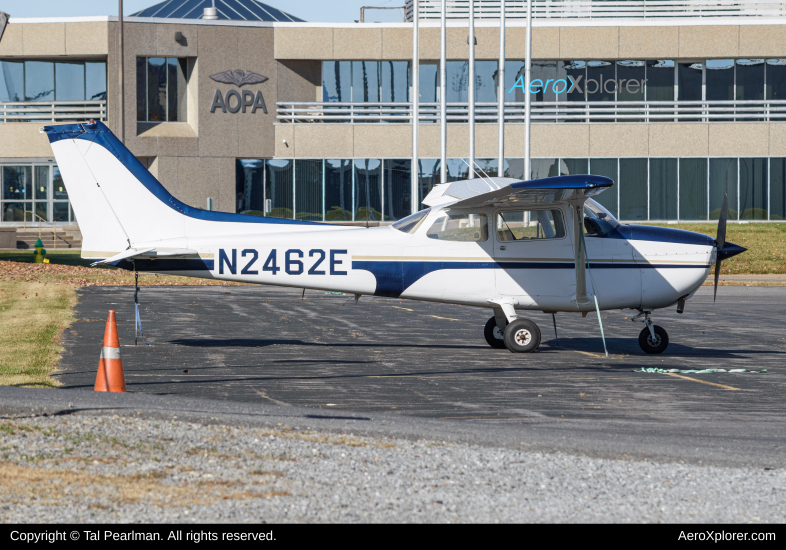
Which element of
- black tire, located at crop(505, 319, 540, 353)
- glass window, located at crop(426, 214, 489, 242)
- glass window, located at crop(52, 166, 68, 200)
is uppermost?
glass window, located at crop(52, 166, 68, 200)

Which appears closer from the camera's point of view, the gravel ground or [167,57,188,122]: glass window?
the gravel ground

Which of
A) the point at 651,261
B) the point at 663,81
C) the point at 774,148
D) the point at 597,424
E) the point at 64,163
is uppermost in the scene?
the point at 663,81

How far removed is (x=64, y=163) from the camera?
11969mm

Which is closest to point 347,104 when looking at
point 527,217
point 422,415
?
point 527,217

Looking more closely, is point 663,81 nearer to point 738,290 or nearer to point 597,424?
point 738,290

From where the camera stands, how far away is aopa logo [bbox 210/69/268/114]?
39.3m

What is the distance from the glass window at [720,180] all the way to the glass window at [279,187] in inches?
755

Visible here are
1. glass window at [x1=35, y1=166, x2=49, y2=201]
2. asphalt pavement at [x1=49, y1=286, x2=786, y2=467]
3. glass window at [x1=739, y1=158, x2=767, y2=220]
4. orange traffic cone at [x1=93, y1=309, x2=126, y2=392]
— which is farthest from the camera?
glass window at [x1=35, y1=166, x2=49, y2=201]

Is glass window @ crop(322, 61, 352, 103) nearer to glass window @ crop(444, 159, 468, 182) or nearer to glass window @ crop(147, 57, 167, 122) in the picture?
glass window @ crop(444, 159, 468, 182)

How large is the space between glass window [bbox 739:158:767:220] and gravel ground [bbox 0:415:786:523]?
37.3 metres

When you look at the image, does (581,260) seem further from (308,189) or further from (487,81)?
(487,81)

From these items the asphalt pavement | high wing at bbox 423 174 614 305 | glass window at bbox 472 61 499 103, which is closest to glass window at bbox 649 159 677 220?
glass window at bbox 472 61 499 103

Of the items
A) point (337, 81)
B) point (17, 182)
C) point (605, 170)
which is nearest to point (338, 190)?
point (337, 81)

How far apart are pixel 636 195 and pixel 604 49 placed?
6.78m
